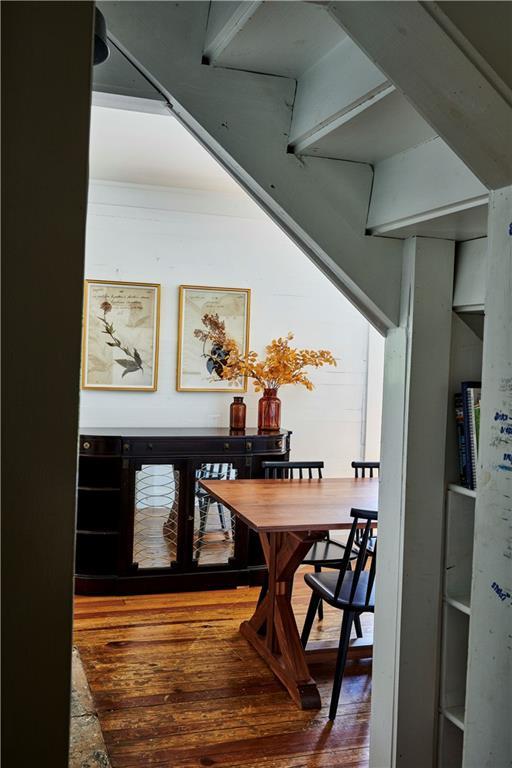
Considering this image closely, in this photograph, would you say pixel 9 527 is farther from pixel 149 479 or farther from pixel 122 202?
pixel 122 202

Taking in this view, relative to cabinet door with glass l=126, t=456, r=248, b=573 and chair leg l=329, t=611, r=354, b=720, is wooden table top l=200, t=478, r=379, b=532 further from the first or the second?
cabinet door with glass l=126, t=456, r=248, b=573

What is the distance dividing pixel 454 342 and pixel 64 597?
1.68 meters

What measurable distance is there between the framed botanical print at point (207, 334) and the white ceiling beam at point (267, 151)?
3.06m

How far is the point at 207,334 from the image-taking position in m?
5.28

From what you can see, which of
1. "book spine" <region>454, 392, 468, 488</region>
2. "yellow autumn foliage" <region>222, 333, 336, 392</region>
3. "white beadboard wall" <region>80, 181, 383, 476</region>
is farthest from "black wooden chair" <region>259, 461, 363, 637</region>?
"book spine" <region>454, 392, 468, 488</region>

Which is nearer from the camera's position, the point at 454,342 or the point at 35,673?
the point at 35,673

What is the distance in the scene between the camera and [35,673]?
Answer: 81 cm

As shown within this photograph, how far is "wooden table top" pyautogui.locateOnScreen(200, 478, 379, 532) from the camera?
3143 mm

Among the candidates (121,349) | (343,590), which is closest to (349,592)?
(343,590)

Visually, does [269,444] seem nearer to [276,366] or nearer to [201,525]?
[276,366]

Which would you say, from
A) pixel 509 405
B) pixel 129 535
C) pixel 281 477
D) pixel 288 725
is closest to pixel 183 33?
pixel 509 405

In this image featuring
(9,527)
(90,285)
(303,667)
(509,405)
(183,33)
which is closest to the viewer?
(9,527)

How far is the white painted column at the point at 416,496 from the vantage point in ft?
7.15

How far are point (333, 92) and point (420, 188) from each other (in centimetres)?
39
